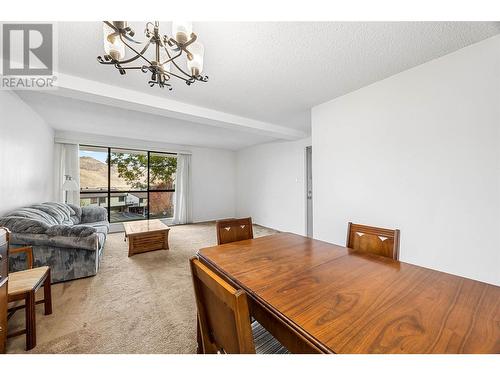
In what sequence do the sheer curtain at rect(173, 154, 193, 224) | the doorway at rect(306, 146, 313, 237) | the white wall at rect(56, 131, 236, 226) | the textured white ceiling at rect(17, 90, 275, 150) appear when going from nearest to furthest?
the textured white ceiling at rect(17, 90, 275, 150) < the doorway at rect(306, 146, 313, 237) < the sheer curtain at rect(173, 154, 193, 224) < the white wall at rect(56, 131, 236, 226)

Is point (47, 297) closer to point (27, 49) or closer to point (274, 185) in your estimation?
point (27, 49)

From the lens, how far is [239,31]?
1.48 m

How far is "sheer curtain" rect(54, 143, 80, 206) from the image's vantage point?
14.2ft

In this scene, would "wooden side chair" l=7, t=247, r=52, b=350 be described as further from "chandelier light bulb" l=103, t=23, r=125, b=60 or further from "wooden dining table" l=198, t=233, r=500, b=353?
"chandelier light bulb" l=103, t=23, r=125, b=60

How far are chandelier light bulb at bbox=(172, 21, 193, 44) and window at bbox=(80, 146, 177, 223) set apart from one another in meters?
4.91

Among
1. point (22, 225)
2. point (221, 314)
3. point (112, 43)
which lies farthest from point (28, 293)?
point (112, 43)

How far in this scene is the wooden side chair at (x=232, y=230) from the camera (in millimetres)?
1736

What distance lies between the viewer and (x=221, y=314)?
0.72 metres

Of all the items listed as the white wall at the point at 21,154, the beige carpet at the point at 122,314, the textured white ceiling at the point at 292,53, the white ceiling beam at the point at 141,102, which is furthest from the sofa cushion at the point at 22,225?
the textured white ceiling at the point at 292,53

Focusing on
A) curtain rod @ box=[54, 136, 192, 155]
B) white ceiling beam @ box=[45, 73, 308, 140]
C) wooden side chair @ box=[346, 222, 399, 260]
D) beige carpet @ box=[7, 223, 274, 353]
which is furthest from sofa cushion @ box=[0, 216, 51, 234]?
wooden side chair @ box=[346, 222, 399, 260]

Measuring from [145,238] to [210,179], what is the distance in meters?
3.19
